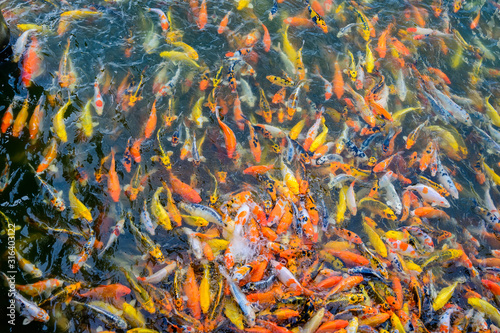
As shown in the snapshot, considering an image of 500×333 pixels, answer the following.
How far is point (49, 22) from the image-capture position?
7633mm

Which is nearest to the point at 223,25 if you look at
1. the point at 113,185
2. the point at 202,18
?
the point at 202,18

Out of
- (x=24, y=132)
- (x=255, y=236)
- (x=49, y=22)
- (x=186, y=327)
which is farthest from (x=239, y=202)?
(x=49, y=22)

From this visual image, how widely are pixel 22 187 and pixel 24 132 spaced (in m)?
1.13

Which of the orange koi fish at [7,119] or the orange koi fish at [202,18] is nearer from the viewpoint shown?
the orange koi fish at [7,119]

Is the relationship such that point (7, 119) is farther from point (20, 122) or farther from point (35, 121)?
point (35, 121)

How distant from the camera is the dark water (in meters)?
5.31

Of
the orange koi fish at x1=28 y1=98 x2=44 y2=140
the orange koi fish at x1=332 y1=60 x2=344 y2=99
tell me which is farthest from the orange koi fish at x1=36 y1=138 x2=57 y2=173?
the orange koi fish at x1=332 y1=60 x2=344 y2=99

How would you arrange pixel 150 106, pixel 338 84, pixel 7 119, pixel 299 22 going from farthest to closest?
pixel 299 22 → pixel 338 84 → pixel 150 106 → pixel 7 119

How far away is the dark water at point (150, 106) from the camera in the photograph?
5312 millimetres

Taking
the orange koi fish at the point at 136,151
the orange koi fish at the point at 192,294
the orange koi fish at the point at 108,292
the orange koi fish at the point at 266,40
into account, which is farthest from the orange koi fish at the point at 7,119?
the orange koi fish at the point at 266,40

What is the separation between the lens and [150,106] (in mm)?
6855

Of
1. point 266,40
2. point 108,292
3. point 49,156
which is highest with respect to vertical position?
point 266,40

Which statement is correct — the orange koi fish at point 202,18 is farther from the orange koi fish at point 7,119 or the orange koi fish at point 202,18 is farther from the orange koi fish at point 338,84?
the orange koi fish at point 7,119

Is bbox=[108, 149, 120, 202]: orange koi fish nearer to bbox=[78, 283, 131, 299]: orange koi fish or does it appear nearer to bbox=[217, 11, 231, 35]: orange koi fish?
bbox=[78, 283, 131, 299]: orange koi fish
